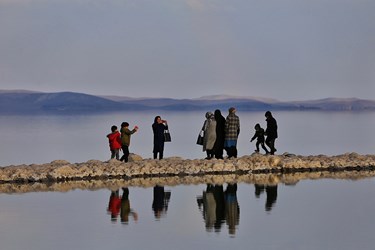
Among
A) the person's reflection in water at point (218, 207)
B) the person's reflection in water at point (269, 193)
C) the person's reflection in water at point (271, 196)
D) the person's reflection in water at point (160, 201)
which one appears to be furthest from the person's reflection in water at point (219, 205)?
the person's reflection in water at point (160, 201)

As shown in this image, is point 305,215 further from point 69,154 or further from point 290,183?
point 69,154

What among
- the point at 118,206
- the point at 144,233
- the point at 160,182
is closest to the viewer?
the point at 144,233

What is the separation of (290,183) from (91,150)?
24124mm

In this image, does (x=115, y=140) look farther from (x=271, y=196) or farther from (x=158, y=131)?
(x=271, y=196)

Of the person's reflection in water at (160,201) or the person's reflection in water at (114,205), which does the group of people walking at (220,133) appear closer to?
the person's reflection in water at (160,201)

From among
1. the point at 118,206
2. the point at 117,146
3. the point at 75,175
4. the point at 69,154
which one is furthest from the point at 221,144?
the point at 69,154

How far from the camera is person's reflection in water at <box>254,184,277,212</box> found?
842 inches

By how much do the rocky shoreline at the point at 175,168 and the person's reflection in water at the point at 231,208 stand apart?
2.85 m

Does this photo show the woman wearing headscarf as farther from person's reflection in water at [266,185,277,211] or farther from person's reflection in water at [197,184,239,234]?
person's reflection in water at [266,185,277,211]

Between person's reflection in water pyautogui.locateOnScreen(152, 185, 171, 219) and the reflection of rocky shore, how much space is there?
1456 millimetres

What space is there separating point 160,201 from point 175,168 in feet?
17.5

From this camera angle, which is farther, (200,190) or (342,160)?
(342,160)

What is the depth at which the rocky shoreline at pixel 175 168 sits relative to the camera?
86.9 ft

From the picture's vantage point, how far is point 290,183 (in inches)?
1012
